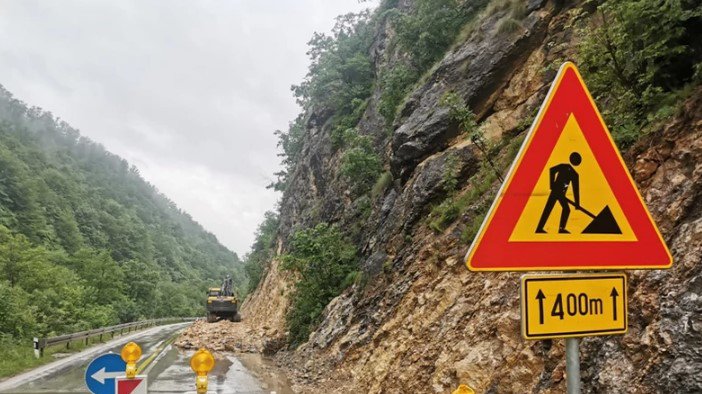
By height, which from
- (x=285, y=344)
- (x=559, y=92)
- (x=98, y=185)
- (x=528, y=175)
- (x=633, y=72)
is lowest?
(x=285, y=344)

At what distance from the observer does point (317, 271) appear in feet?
65.0

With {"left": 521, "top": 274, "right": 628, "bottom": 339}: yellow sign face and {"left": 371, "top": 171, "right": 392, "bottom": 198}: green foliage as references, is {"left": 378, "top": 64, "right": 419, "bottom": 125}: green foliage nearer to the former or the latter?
{"left": 371, "top": 171, "right": 392, "bottom": 198}: green foliage

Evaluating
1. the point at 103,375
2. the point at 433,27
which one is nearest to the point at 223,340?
the point at 433,27

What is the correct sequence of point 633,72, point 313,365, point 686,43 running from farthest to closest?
point 313,365 → point 633,72 → point 686,43

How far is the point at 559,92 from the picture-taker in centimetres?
231

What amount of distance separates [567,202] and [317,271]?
1799 cm

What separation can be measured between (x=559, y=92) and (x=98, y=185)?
147 metres

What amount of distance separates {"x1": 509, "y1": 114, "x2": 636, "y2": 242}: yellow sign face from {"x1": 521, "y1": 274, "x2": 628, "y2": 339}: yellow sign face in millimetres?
184

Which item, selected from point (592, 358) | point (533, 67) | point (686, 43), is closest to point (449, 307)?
point (592, 358)

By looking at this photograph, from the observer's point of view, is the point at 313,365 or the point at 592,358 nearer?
the point at 592,358

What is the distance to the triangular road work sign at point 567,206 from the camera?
216 centimetres

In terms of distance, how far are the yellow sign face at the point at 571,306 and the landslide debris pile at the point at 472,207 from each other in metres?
2.82

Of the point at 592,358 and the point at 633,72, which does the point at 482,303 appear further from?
the point at 633,72

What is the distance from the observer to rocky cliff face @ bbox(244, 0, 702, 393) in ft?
16.5
